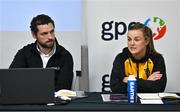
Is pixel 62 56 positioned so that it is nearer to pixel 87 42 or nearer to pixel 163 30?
pixel 87 42

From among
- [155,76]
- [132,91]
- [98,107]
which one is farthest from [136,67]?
[98,107]

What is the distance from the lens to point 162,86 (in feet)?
8.93

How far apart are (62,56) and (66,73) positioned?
26cm

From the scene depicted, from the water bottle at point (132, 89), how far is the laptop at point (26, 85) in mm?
508

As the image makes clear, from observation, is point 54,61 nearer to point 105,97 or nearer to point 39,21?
point 39,21

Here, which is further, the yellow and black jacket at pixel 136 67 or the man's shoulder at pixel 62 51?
the man's shoulder at pixel 62 51

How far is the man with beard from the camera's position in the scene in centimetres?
321

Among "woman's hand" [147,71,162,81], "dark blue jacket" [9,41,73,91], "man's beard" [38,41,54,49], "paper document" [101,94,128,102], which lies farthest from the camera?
"man's beard" [38,41,54,49]

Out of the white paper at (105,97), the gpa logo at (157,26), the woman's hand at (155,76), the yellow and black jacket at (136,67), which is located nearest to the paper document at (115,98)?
the white paper at (105,97)

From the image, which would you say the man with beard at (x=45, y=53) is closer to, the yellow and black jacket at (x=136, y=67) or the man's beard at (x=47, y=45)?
the man's beard at (x=47, y=45)

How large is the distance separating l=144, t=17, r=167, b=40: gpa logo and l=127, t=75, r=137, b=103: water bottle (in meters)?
1.75

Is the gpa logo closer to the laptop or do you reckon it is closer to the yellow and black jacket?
the yellow and black jacket

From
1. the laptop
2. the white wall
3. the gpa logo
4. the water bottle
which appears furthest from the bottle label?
the gpa logo

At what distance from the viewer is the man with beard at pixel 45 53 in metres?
3.21
